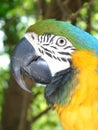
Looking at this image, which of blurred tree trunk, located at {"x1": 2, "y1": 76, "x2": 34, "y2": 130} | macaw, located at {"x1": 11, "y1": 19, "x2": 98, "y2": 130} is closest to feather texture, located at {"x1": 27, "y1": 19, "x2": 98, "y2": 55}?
macaw, located at {"x1": 11, "y1": 19, "x2": 98, "y2": 130}

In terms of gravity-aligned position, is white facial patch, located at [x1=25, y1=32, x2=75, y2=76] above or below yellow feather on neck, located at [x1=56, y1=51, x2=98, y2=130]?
above

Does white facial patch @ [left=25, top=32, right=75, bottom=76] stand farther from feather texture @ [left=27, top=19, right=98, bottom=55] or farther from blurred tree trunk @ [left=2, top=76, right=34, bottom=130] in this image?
blurred tree trunk @ [left=2, top=76, right=34, bottom=130]

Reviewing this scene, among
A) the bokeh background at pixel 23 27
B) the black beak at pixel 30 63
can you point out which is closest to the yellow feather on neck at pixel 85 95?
the black beak at pixel 30 63

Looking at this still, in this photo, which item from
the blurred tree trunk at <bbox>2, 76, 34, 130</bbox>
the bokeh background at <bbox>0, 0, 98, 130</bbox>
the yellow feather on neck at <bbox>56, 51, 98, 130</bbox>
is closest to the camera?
the yellow feather on neck at <bbox>56, 51, 98, 130</bbox>

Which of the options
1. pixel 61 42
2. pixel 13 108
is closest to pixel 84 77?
pixel 61 42

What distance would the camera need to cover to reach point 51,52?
71.5 inches

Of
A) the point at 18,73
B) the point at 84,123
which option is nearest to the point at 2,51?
the point at 18,73

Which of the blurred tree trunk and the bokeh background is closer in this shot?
the bokeh background

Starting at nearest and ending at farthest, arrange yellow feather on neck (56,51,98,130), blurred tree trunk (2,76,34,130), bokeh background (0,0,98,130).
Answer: yellow feather on neck (56,51,98,130), bokeh background (0,0,98,130), blurred tree trunk (2,76,34,130)

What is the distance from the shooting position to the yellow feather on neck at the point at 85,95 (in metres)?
1.72

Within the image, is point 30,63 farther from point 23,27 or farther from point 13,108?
point 23,27

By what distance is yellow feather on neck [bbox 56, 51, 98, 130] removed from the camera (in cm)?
172

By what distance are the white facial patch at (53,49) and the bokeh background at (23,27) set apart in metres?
0.75

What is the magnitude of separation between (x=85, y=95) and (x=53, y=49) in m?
0.23
